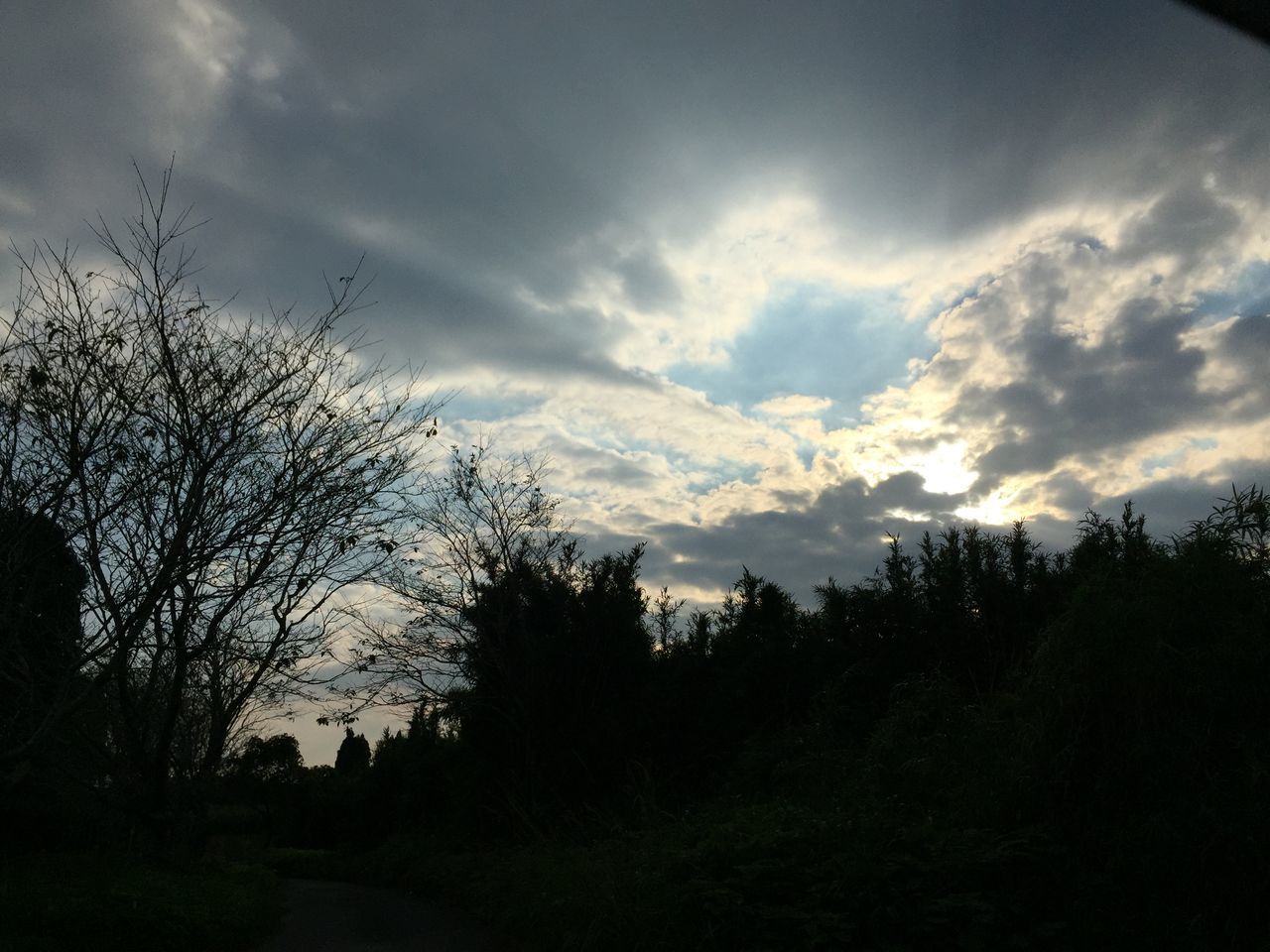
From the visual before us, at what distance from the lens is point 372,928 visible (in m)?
12.2

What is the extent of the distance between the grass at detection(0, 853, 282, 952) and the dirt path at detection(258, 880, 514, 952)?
611mm

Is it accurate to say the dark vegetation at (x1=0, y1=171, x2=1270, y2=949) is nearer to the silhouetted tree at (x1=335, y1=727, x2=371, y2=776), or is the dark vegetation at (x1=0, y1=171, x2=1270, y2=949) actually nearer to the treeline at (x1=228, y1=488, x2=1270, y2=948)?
the treeline at (x1=228, y1=488, x2=1270, y2=948)

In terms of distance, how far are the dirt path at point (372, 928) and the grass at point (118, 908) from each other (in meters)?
0.61

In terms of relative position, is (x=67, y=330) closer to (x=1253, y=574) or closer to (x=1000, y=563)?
(x=1253, y=574)

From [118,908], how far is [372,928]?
166 inches

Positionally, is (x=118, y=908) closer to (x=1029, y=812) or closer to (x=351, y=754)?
(x=1029, y=812)

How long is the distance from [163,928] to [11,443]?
17.8ft

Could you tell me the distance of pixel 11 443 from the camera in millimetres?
6680

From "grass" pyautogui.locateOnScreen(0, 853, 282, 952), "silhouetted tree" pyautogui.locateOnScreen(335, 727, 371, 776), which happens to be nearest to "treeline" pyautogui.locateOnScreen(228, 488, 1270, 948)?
"grass" pyautogui.locateOnScreen(0, 853, 282, 952)

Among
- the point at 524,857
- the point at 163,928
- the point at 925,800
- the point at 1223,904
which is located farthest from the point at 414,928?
the point at 1223,904

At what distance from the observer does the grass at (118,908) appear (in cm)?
819

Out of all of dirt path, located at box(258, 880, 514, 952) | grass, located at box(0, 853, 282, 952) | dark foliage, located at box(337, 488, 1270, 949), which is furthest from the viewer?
dirt path, located at box(258, 880, 514, 952)

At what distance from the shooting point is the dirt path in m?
10.2

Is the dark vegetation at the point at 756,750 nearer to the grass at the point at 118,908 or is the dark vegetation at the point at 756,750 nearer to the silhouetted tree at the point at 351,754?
the grass at the point at 118,908
